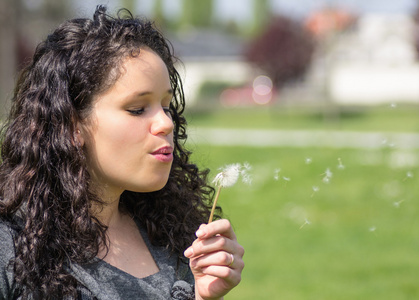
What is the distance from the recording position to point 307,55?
27422 millimetres

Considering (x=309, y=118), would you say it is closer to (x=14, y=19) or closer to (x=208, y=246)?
(x=14, y=19)

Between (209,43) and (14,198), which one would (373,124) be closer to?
(14,198)

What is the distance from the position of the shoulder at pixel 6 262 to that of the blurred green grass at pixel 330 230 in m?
2.08

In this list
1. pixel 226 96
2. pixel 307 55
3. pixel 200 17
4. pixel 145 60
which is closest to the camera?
pixel 145 60

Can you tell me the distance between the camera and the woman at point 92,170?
1541 mm

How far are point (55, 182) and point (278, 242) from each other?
4.76m

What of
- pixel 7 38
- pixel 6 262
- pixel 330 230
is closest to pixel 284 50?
pixel 7 38

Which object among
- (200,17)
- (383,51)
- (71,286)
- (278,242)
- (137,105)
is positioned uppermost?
(137,105)

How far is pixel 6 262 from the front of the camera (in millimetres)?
1488

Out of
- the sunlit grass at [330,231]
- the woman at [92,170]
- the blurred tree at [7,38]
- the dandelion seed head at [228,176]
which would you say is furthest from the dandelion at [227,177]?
the blurred tree at [7,38]

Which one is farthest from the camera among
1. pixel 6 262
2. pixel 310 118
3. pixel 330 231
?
pixel 310 118

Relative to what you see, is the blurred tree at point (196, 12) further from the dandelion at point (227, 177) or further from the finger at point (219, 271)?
the finger at point (219, 271)

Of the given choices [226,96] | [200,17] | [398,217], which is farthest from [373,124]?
[200,17]

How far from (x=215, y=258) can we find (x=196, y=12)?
6444 centimetres
